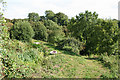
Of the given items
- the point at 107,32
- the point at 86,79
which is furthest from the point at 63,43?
the point at 86,79

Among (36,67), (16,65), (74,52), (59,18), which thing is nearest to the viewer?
(16,65)

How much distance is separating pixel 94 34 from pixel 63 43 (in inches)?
149

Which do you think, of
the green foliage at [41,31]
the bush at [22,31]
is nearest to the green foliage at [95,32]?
the bush at [22,31]

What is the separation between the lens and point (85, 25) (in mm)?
14391

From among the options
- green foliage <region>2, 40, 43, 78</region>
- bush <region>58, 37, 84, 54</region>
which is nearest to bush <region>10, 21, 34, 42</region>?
bush <region>58, 37, 84, 54</region>

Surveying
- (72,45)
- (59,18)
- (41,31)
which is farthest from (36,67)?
(59,18)

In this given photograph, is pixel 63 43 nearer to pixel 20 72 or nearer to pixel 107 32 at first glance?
pixel 107 32

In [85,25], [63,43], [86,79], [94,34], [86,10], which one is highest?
[86,10]

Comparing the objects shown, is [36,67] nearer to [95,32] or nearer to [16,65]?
[16,65]

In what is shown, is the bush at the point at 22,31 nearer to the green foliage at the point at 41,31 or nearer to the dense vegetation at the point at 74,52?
the dense vegetation at the point at 74,52

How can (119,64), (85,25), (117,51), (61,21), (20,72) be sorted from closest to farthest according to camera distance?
1. (20,72)
2. (119,64)
3. (117,51)
4. (85,25)
5. (61,21)

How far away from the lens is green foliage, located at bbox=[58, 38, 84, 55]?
13.0m

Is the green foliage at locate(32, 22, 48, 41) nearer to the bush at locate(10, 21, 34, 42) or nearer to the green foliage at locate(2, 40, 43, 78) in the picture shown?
the bush at locate(10, 21, 34, 42)

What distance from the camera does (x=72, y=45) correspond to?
43.2 feet
